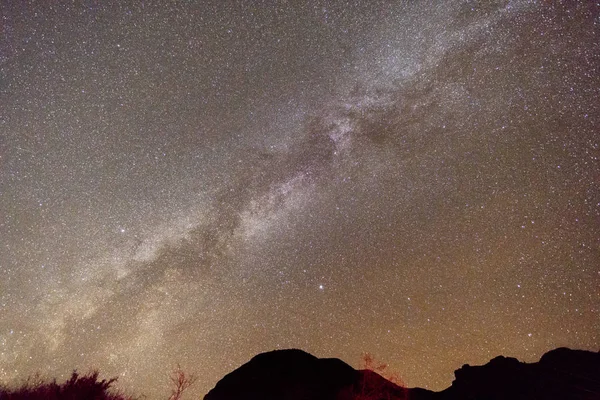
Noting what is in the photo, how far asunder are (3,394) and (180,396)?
14.0m

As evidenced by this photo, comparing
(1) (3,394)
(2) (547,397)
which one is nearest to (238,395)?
(1) (3,394)

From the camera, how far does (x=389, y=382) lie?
3241cm

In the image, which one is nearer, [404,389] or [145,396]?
[145,396]

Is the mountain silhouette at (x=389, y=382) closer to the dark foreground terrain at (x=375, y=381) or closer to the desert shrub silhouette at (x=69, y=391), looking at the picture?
the dark foreground terrain at (x=375, y=381)

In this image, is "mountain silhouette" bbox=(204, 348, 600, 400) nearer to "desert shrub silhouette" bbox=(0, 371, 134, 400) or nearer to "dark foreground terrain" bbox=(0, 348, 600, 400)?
"dark foreground terrain" bbox=(0, 348, 600, 400)

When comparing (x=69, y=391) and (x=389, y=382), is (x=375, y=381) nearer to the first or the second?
(x=389, y=382)

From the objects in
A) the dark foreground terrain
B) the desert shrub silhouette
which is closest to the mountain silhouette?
the dark foreground terrain

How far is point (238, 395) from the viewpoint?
100 ft

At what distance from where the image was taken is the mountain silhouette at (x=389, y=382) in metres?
30.7

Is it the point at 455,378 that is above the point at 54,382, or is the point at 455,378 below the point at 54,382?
below

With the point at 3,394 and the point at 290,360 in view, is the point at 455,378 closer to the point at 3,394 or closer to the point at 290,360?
the point at 290,360

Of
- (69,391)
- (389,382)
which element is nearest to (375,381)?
(389,382)

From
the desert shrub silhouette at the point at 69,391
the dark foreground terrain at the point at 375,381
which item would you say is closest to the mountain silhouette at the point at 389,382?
the dark foreground terrain at the point at 375,381

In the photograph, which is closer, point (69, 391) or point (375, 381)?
point (69, 391)
